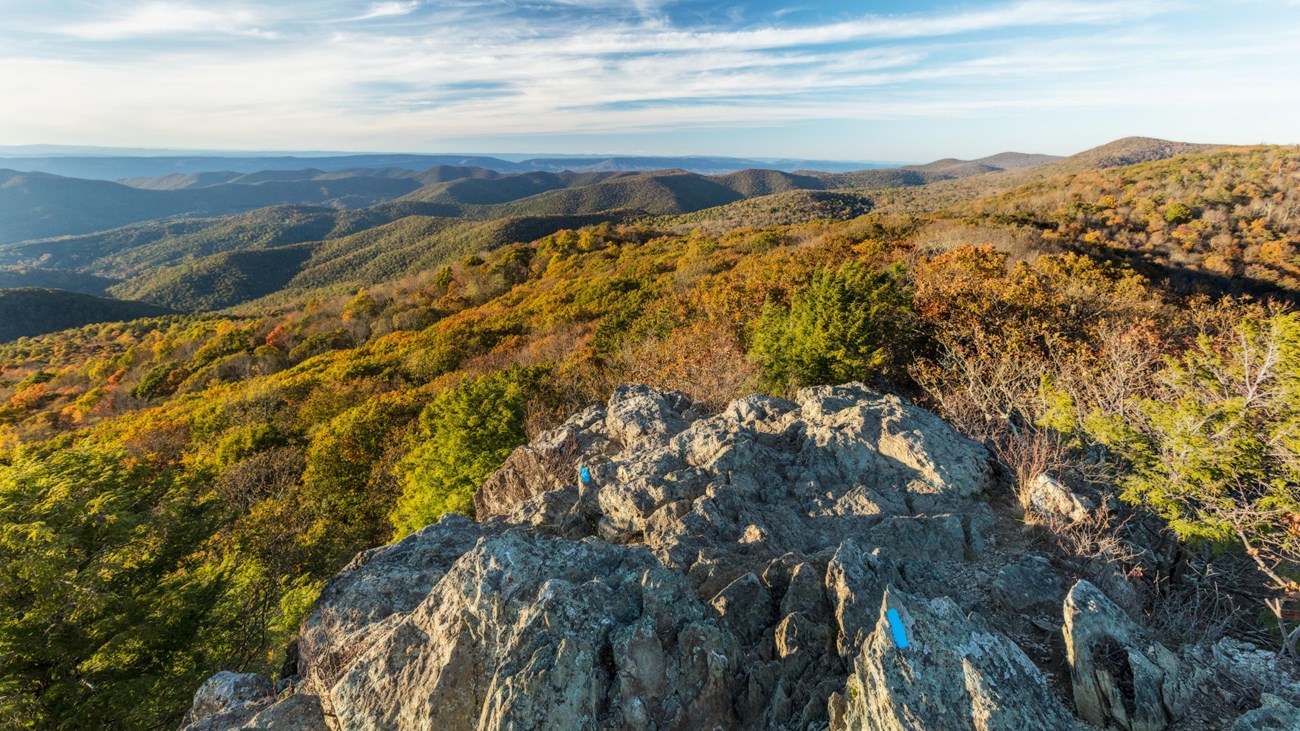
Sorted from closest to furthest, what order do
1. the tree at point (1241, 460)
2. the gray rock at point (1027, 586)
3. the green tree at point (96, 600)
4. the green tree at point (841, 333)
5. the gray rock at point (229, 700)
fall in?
the gray rock at point (229, 700) → the gray rock at point (1027, 586) → the tree at point (1241, 460) → the green tree at point (96, 600) → the green tree at point (841, 333)

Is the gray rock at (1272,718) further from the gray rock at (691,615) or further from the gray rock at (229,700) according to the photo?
the gray rock at (229,700)

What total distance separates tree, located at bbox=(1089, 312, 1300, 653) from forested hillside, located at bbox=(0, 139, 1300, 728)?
Result: 2.2 inches

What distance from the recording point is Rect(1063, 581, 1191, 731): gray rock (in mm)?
5160

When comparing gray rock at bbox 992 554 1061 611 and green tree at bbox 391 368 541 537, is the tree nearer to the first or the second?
gray rock at bbox 992 554 1061 611

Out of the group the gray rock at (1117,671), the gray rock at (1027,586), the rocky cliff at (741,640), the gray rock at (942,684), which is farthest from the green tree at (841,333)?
the gray rock at (942,684)

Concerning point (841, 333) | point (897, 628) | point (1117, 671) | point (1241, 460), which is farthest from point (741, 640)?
point (841, 333)

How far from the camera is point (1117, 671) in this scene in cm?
549

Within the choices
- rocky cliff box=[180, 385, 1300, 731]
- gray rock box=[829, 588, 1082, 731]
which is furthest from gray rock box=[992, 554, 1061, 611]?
gray rock box=[829, 588, 1082, 731]

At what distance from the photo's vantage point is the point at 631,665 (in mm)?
5500

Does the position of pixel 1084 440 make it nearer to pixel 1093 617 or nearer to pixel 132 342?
pixel 1093 617

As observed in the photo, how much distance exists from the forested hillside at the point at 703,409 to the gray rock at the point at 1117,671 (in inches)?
92.7

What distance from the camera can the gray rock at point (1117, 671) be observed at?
516 cm

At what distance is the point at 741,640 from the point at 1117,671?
3.94 meters

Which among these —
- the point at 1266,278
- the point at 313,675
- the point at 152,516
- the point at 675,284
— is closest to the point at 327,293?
the point at 675,284
